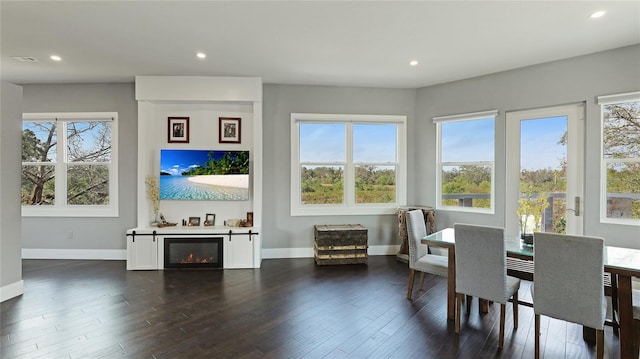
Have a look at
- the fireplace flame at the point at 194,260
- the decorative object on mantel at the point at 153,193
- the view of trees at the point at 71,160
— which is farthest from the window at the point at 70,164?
the fireplace flame at the point at 194,260

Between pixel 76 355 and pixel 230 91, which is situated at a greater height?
pixel 230 91

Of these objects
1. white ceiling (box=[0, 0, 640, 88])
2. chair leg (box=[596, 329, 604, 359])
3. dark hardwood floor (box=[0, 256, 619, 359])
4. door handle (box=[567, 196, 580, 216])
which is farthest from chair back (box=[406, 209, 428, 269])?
door handle (box=[567, 196, 580, 216])

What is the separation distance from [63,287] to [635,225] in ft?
21.6

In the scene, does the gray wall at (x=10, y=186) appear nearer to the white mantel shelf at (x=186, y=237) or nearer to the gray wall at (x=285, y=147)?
the white mantel shelf at (x=186, y=237)

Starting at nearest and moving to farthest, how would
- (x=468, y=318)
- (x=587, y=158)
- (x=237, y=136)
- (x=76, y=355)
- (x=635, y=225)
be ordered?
(x=76, y=355) → (x=468, y=318) → (x=635, y=225) → (x=587, y=158) → (x=237, y=136)

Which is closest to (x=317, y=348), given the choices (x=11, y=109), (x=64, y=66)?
(x=11, y=109)

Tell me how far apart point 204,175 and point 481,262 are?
153 inches

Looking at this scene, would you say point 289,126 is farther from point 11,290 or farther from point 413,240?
point 11,290

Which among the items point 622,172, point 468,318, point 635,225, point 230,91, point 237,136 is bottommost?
point 468,318

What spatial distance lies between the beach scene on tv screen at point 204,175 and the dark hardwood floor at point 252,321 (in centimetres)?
123

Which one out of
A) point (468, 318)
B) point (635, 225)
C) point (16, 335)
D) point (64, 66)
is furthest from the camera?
point (64, 66)

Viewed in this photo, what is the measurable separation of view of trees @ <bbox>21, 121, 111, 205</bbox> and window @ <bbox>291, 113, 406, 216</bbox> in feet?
10.3

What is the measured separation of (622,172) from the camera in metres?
3.53

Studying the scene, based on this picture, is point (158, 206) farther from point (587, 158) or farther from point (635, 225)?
point (635, 225)
